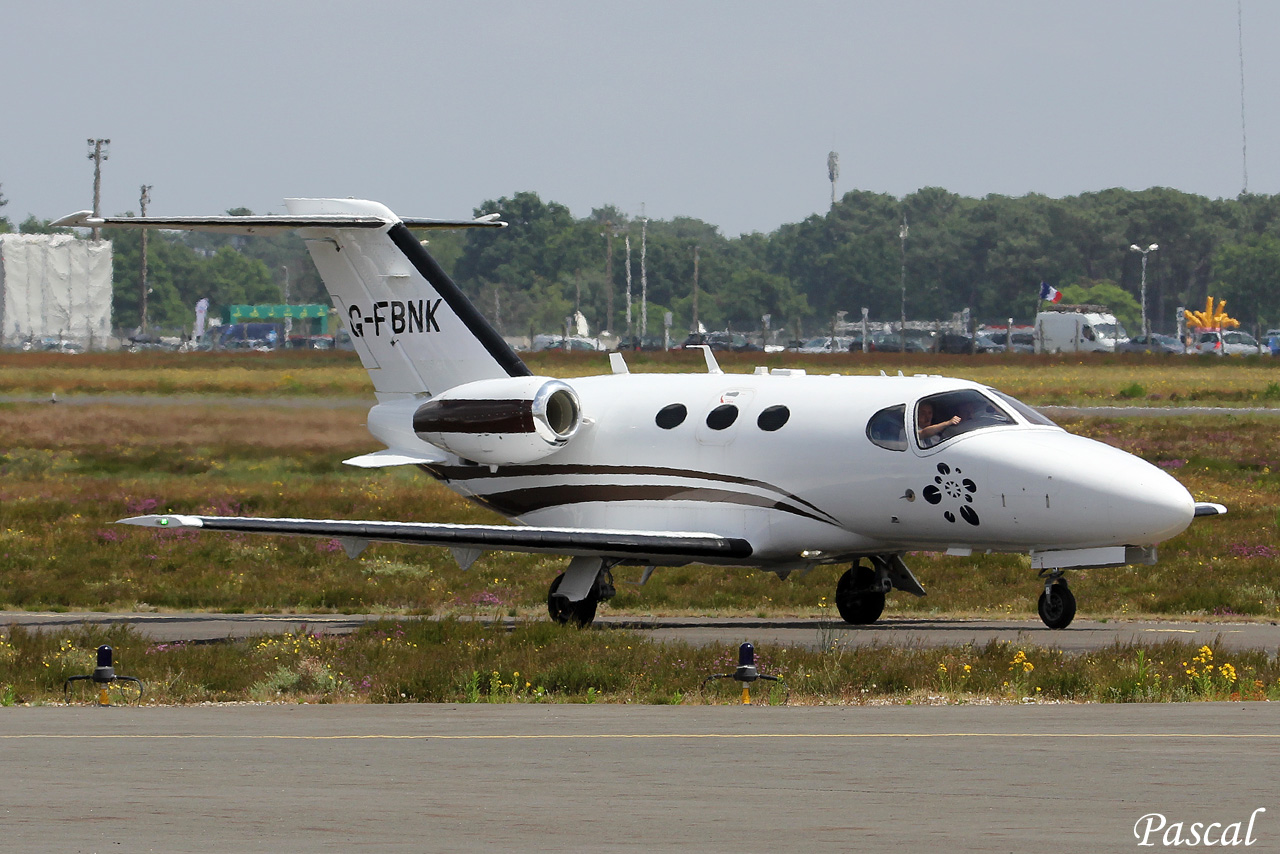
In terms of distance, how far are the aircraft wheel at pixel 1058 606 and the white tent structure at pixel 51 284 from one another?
11394cm

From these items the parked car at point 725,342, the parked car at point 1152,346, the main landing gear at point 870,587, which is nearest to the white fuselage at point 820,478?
the main landing gear at point 870,587

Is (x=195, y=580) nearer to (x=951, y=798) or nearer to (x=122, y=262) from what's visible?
(x=951, y=798)

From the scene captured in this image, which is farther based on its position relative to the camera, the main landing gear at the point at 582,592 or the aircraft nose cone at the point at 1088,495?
the main landing gear at the point at 582,592

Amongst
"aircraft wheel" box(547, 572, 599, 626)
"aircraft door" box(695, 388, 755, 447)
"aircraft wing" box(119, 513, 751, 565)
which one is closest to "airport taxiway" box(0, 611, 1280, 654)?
"aircraft wheel" box(547, 572, 599, 626)

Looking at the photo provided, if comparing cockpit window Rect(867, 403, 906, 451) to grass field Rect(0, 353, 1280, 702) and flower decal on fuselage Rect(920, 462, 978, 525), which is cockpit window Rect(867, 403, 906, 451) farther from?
grass field Rect(0, 353, 1280, 702)

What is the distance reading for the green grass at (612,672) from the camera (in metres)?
15.5

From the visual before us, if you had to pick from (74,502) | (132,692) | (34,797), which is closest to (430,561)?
(74,502)

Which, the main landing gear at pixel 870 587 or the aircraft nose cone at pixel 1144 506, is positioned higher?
the aircraft nose cone at pixel 1144 506

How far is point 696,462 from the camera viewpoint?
73.3ft

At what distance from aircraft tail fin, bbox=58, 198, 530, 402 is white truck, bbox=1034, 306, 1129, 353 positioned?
79456 millimetres

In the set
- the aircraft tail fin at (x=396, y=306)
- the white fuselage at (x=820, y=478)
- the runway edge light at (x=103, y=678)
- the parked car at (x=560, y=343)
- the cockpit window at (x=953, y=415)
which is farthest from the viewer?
the parked car at (x=560, y=343)

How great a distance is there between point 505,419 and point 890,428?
5217mm

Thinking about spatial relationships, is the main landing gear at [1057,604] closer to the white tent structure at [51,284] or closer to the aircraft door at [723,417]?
the aircraft door at [723,417]

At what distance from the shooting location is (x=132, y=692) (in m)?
16.2
